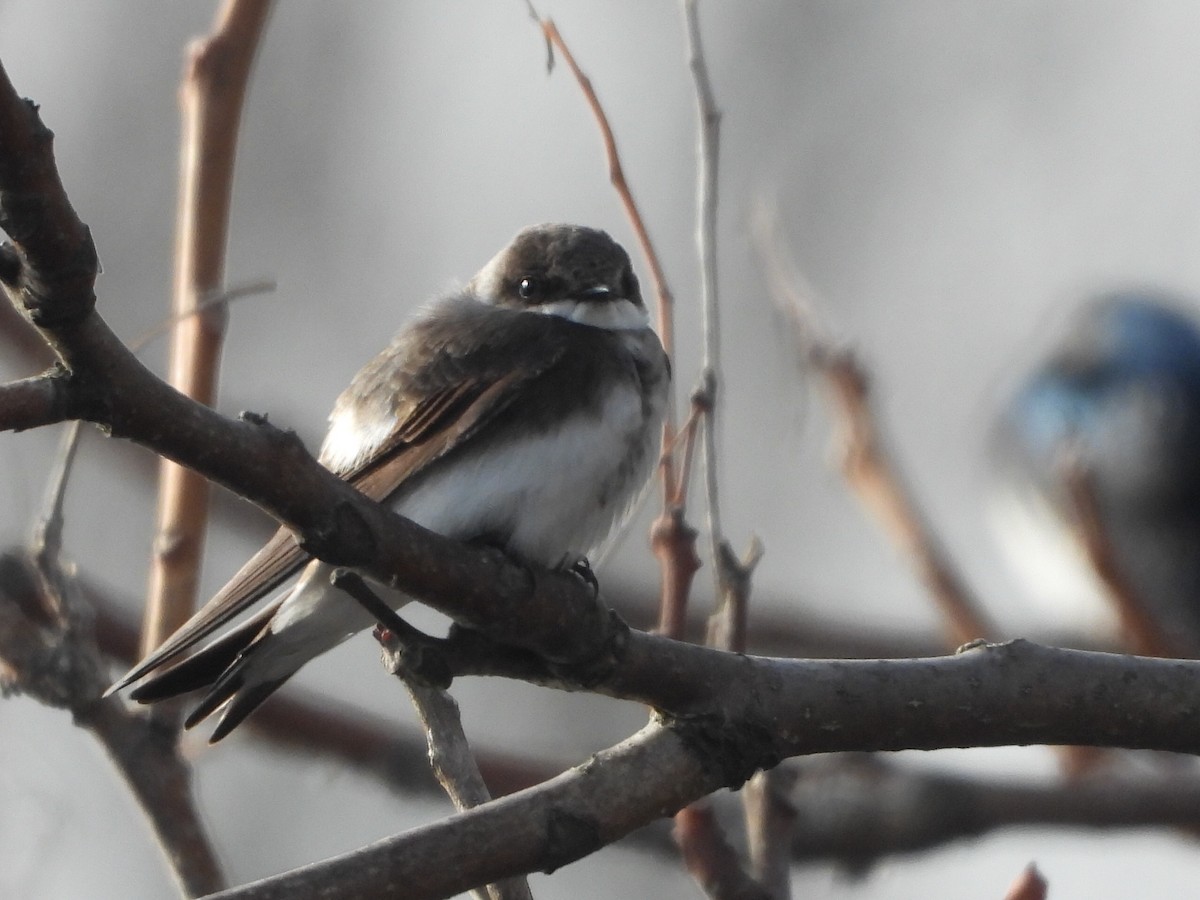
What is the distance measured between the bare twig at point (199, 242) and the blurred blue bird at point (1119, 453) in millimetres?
4236

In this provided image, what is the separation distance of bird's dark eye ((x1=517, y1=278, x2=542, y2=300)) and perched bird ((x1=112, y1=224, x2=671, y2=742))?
0.26m

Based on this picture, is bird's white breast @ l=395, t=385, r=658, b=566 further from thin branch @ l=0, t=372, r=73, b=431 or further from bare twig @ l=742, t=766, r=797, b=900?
thin branch @ l=0, t=372, r=73, b=431

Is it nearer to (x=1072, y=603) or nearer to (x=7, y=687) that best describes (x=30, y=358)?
(x=7, y=687)

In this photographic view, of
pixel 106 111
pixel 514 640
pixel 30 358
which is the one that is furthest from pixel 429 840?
pixel 106 111

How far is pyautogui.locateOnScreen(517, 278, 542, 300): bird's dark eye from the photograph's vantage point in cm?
376

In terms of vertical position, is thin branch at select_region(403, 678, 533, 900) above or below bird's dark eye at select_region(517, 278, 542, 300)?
below

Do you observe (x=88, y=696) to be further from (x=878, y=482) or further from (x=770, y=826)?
(x=878, y=482)

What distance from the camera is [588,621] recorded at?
2357 mm

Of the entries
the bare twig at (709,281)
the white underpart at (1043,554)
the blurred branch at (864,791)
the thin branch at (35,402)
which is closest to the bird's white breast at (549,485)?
the bare twig at (709,281)

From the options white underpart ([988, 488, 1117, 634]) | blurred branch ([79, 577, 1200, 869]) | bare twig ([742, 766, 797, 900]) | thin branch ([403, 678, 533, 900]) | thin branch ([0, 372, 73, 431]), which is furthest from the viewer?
white underpart ([988, 488, 1117, 634])

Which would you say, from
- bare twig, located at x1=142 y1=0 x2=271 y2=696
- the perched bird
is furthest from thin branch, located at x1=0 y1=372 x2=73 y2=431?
bare twig, located at x1=142 y1=0 x2=271 y2=696

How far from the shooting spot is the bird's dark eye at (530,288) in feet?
12.3

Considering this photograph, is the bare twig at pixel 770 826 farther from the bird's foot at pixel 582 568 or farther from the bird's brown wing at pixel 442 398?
the bird's brown wing at pixel 442 398

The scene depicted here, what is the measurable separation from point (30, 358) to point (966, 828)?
2.31 metres
